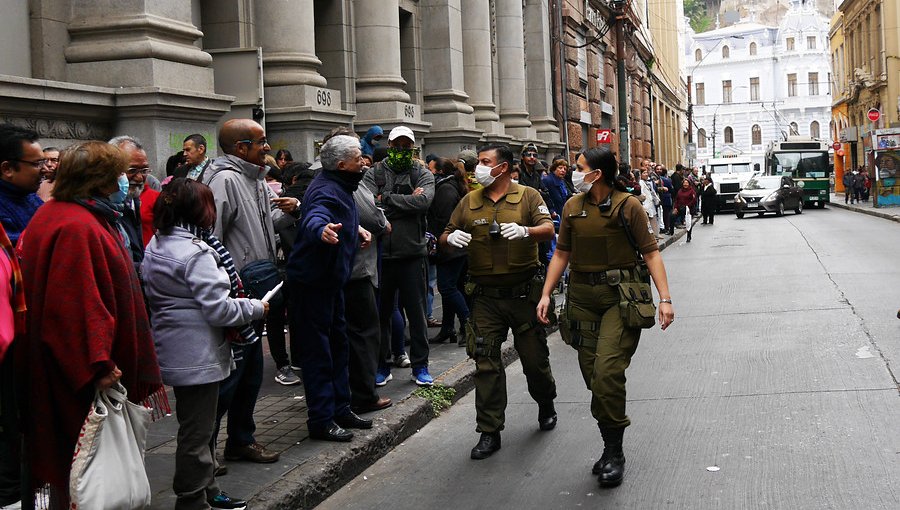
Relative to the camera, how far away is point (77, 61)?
33.4 ft

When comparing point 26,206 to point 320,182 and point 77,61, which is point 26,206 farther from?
point 77,61

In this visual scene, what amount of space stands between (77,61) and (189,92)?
114cm

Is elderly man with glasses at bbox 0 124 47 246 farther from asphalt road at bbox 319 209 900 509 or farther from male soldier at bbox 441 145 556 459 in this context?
male soldier at bbox 441 145 556 459

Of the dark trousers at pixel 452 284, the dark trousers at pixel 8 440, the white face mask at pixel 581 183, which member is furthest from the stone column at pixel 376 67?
the dark trousers at pixel 8 440

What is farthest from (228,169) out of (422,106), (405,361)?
(422,106)

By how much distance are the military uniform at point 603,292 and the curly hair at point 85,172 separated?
9.39ft

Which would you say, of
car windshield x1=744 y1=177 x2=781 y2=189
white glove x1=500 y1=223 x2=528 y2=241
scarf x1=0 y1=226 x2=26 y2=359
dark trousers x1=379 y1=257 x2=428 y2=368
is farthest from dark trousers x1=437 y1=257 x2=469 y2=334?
car windshield x1=744 y1=177 x2=781 y2=189

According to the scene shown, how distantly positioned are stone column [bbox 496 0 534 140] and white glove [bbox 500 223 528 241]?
1879 cm

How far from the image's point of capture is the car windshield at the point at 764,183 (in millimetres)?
40719

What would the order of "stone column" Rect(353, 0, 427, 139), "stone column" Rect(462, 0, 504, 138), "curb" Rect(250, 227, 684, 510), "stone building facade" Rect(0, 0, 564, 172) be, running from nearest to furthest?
"curb" Rect(250, 227, 684, 510) < "stone building facade" Rect(0, 0, 564, 172) < "stone column" Rect(353, 0, 427, 139) < "stone column" Rect(462, 0, 504, 138)

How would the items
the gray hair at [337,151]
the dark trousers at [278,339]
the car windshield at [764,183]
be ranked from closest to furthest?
the gray hair at [337,151], the dark trousers at [278,339], the car windshield at [764,183]

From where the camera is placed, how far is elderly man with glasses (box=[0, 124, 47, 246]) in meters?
4.62

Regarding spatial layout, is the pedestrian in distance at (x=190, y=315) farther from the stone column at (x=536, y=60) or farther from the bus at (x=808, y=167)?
the bus at (x=808, y=167)

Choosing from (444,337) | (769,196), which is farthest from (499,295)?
(769,196)
